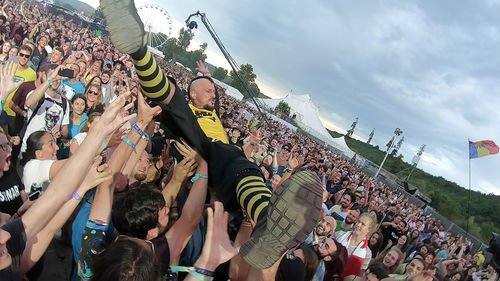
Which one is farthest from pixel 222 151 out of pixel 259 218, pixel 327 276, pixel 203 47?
pixel 203 47

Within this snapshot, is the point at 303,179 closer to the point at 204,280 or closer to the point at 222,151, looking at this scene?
the point at 204,280

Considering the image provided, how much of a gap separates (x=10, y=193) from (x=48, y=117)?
209 centimetres

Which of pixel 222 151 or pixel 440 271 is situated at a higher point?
pixel 222 151

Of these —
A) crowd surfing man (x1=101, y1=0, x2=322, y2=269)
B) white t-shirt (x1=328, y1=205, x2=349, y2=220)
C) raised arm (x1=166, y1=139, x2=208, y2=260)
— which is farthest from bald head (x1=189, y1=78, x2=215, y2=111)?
white t-shirt (x1=328, y1=205, x2=349, y2=220)

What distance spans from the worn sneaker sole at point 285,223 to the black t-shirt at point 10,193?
196 centimetres

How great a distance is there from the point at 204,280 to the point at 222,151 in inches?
45.1

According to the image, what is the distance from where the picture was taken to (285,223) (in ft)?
5.27

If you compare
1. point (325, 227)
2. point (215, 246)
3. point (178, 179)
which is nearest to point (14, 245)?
point (215, 246)

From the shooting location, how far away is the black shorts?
7.59 feet

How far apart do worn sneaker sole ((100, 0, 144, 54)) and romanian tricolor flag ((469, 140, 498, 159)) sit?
64.8 feet

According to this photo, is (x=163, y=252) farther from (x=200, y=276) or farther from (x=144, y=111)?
(x=144, y=111)

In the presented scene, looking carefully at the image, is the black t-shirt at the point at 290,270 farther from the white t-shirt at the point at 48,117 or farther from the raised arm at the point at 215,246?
the white t-shirt at the point at 48,117

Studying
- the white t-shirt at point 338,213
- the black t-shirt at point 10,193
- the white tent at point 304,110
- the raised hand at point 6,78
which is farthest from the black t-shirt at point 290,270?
the white tent at point 304,110

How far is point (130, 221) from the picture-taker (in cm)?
181
